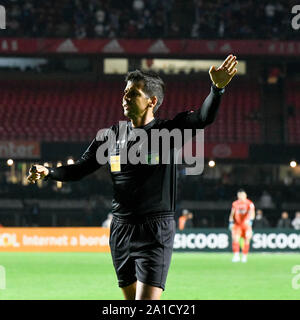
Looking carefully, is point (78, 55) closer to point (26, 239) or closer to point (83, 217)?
point (83, 217)

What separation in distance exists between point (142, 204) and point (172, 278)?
11.4 meters

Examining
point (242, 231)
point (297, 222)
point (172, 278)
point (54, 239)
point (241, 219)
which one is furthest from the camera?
point (297, 222)

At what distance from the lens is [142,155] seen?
6.16 metres

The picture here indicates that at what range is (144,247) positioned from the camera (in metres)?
6.14

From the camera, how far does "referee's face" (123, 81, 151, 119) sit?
20.1 ft

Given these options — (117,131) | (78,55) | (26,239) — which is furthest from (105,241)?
(117,131)

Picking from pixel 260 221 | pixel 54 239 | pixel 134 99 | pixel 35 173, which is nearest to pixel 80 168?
pixel 35 173

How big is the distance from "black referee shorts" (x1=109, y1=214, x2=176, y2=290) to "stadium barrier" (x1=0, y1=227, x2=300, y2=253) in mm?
22683

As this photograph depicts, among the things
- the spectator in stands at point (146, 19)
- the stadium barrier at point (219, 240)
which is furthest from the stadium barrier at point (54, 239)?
the spectator in stands at point (146, 19)

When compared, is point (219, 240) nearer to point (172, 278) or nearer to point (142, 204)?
point (172, 278)

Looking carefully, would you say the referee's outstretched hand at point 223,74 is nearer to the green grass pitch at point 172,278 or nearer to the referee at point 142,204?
the referee at point 142,204
